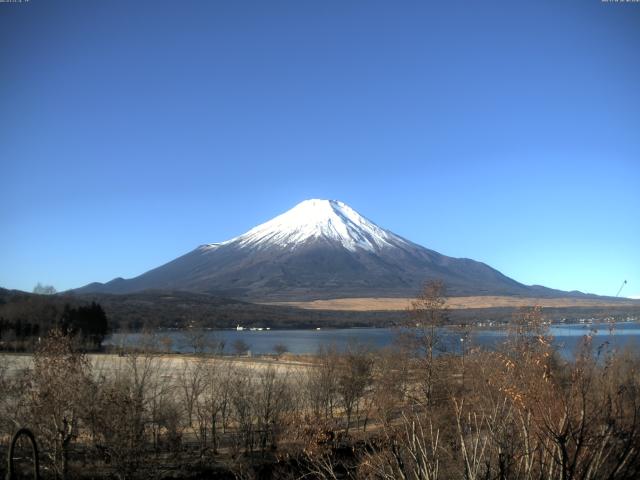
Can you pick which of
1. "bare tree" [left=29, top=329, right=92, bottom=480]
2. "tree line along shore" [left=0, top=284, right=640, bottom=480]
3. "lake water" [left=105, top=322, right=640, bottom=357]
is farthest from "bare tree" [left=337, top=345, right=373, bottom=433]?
"bare tree" [left=29, top=329, right=92, bottom=480]

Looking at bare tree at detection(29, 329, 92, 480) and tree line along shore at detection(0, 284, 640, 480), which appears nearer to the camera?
tree line along shore at detection(0, 284, 640, 480)

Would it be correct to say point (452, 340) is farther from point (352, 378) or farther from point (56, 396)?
point (56, 396)

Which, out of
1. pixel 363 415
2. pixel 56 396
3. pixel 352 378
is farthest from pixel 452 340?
pixel 56 396

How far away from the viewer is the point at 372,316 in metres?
162

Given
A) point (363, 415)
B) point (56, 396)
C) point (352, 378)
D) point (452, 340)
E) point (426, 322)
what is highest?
point (426, 322)

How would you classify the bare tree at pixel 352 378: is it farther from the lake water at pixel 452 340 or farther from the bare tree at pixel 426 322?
the bare tree at pixel 426 322

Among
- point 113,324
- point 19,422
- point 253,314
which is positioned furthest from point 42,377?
point 253,314

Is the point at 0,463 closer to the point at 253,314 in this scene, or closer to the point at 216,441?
the point at 216,441

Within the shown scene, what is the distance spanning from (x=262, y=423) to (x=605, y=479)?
777 inches

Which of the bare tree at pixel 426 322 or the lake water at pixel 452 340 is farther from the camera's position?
the bare tree at pixel 426 322

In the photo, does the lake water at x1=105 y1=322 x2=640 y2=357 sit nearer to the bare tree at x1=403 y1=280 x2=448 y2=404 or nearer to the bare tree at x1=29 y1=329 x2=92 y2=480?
the bare tree at x1=403 y1=280 x2=448 y2=404

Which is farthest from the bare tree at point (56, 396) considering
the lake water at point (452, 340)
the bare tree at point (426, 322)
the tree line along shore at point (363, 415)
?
the bare tree at point (426, 322)

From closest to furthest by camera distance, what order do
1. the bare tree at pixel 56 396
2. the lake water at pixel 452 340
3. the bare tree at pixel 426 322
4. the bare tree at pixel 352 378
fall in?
1. the lake water at pixel 452 340
2. the bare tree at pixel 56 396
3. the bare tree at pixel 426 322
4. the bare tree at pixel 352 378

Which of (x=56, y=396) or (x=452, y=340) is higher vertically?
(x=56, y=396)
